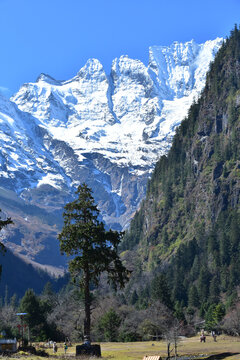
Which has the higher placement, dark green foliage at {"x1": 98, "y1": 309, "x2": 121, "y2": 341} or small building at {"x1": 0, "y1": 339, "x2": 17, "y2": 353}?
dark green foliage at {"x1": 98, "y1": 309, "x2": 121, "y2": 341}

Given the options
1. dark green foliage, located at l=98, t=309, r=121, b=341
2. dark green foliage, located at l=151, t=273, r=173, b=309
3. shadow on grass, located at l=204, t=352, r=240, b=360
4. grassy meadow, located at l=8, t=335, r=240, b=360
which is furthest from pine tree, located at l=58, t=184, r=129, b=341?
dark green foliage, located at l=151, t=273, r=173, b=309

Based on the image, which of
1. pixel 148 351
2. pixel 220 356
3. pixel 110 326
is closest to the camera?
pixel 220 356

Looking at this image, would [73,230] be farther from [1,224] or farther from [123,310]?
[123,310]

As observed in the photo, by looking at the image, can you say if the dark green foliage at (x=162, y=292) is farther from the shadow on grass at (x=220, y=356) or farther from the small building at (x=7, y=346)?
the small building at (x=7, y=346)

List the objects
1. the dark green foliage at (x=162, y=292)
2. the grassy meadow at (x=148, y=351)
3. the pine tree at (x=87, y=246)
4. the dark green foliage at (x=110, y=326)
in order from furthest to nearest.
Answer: the dark green foliage at (x=162, y=292) < the dark green foliage at (x=110, y=326) < the pine tree at (x=87, y=246) < the grassy meadow at (x=148, y=351)

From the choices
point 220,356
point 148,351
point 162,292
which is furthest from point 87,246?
point 162,292

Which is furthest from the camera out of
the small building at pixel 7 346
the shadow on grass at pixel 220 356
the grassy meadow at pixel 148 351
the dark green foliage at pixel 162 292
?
the dark green foliage at pixel 162 292

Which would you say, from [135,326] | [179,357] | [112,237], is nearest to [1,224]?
[112,237]

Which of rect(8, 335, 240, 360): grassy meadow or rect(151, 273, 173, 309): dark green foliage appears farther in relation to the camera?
rect(151, 273, 173, 309): dark green foliage

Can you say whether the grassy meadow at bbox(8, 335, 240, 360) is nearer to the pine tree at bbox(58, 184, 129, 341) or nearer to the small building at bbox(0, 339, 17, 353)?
the small building at bbox(0, 339, 17, 353)

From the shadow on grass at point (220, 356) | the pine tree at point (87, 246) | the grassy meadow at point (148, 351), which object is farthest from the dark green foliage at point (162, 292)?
the pine tree at point (87, 246)

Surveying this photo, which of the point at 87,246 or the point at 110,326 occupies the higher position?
the point at 87,246

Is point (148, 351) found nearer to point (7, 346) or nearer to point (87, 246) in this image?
point (87, 246)

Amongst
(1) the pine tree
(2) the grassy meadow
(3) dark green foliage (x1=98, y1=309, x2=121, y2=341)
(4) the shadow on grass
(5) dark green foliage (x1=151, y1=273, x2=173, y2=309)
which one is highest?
(5) dark green foliage (x1=151, y1=273, x2=173, y2=309)
